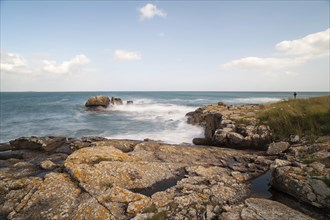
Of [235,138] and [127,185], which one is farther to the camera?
[235,138]

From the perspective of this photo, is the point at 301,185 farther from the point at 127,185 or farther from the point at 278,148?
the point at 127,185

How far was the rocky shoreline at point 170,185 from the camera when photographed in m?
6.45

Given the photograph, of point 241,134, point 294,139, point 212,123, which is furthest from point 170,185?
point 212,123

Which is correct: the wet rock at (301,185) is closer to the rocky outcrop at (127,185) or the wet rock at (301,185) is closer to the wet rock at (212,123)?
the rocky outcrop at (127,185)

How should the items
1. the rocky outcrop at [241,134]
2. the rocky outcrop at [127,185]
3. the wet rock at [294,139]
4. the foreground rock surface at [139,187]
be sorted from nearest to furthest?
the foreground rock surface at [139,187] < the rocky outcrop at [127,185] < the wet rock at [294,139] < the rocky outcrop at [241,134]

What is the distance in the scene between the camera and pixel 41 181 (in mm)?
8172

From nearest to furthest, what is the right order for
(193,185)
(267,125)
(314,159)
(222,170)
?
(193,185) < (314,159) < (222,170) < (267,125)

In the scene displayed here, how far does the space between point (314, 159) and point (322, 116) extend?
6575 mm

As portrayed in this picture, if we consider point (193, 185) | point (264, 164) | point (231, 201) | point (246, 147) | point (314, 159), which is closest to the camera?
point (231, 201)

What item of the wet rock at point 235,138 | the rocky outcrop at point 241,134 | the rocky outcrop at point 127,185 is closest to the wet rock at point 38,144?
the rocky outcrop at point 127,185

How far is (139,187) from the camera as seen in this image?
26.7ft

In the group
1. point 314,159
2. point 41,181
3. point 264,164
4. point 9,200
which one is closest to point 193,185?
point 264,164

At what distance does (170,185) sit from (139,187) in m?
1.24

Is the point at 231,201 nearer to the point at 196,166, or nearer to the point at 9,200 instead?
the point at 196,166
